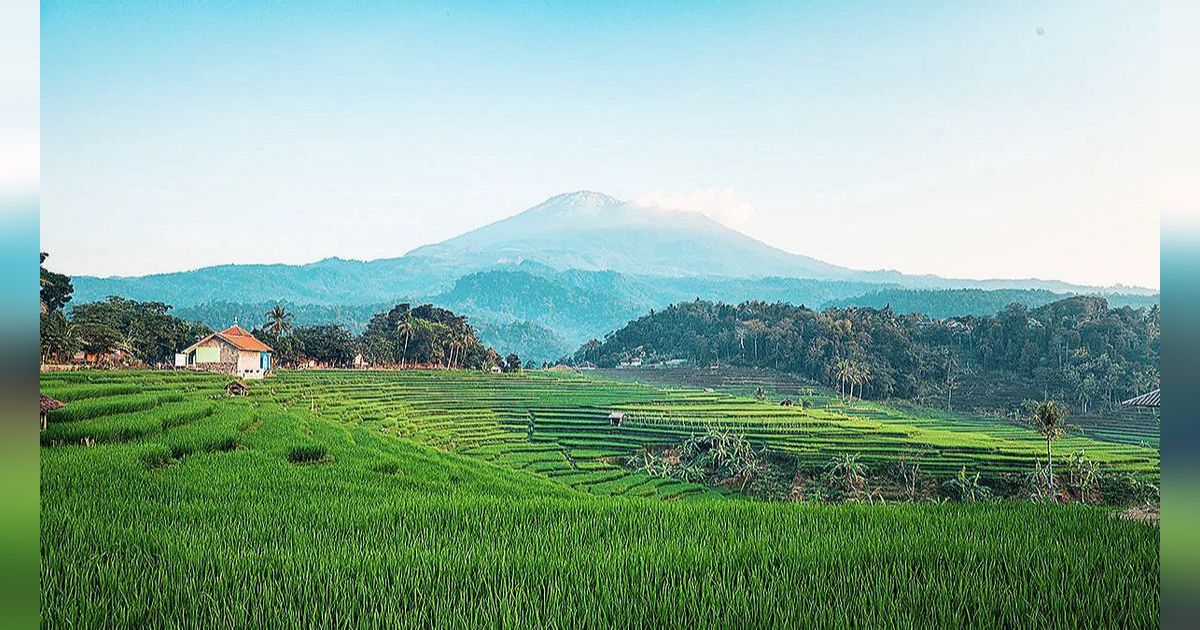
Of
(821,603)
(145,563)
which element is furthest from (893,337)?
(145,563)

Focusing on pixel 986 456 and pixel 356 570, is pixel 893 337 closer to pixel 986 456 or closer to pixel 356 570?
pixel 986 456

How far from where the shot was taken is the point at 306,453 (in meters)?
5.64

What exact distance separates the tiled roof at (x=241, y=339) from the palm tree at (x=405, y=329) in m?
1.21

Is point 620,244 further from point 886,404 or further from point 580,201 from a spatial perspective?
point 886,404

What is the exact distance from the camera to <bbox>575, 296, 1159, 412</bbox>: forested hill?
19.1 feet

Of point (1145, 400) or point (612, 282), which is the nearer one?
point (1145, 400)

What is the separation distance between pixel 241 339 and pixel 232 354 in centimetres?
16

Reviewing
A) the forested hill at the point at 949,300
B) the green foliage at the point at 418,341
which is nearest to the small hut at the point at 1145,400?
the forested hill at the point at 949,300

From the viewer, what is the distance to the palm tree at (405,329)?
671 cm

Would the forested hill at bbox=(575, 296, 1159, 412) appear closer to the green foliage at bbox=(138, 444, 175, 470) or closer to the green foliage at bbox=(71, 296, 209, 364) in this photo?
the green foliage at bbox=(138, 444, 175, 470)

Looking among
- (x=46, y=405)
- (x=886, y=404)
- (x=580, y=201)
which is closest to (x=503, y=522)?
(x=580, y=201)

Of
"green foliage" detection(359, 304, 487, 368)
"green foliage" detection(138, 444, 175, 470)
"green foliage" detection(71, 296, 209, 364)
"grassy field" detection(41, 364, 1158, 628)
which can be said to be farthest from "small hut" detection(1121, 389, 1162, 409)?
"green foliage" detection(71, 296, 209, 364)

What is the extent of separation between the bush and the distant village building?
1099 millimetres

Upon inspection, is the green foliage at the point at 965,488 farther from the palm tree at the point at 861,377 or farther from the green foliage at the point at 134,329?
the green foliage at the point at 134,329
